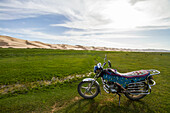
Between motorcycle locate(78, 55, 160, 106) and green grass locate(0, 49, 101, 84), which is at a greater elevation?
motorcycle locate(78, 55, 160, 106)

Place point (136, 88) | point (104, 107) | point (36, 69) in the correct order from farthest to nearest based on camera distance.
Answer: point (36, 69) < point (136, 88) < point (104, 107)

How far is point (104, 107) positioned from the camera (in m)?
4.64

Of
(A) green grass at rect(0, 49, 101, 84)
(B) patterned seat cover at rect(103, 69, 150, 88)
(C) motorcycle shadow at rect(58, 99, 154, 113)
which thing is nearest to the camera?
(C) motorcycle shadow at rect(58, 99, 154, 113)

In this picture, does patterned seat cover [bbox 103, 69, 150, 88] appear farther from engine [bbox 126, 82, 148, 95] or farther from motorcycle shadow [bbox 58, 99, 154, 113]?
motorcycle shadow [bbox 58, 99, 154, 113]

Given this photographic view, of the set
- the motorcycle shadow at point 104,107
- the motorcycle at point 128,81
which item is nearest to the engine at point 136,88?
the motorcycle at point 128,81

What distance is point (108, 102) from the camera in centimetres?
509

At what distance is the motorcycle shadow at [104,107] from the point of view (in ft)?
14.4

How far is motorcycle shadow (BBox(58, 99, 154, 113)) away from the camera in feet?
14.4

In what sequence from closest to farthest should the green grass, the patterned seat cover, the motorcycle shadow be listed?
the motorcycle shadow
the patterned seat cover
the green grass

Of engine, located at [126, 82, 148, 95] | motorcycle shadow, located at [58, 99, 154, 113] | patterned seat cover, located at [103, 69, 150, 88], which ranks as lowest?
motorcycle shadow, located at [58, 99, 154, 113]

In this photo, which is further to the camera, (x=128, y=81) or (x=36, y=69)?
(x=36, y=69)

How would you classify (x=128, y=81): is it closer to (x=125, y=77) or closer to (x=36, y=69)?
(x=125, y=77)

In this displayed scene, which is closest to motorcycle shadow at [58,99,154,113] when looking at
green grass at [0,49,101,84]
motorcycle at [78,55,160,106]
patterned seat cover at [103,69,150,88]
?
motorcycle at [78,55,160,106]

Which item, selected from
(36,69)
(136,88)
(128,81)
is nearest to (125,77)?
(128,81)
